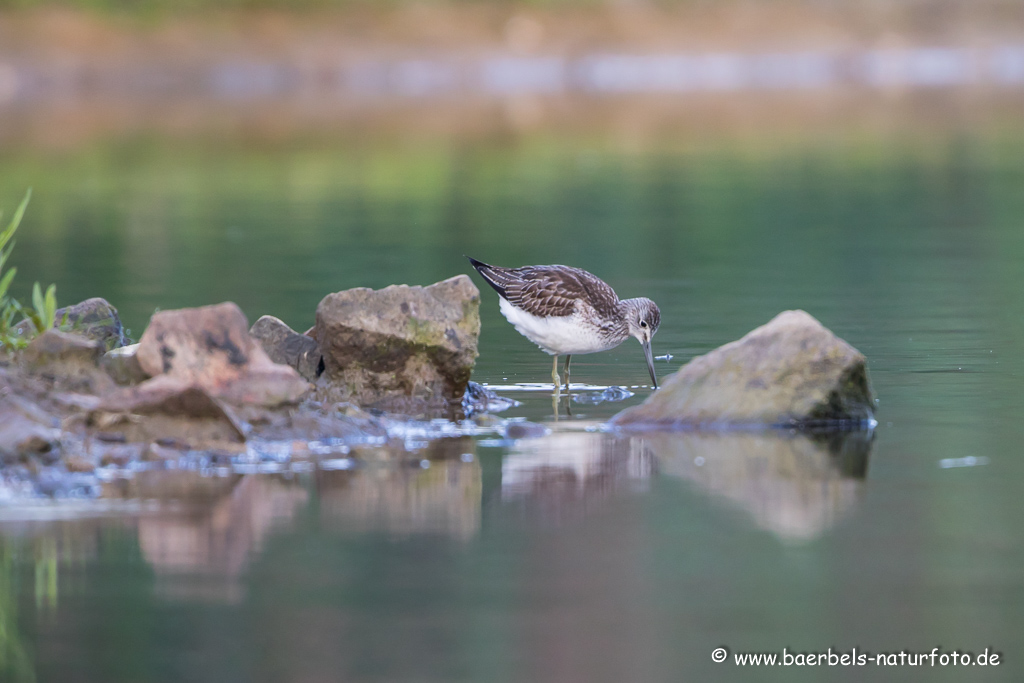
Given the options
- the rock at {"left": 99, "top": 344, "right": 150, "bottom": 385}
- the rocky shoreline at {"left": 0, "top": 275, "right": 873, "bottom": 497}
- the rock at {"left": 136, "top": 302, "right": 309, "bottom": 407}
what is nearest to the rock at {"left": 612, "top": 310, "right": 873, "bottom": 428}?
the rocky shoreline at {"left": 0, "top": 275, "right": 873, "bottom": 497}

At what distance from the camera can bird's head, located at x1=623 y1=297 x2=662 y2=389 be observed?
10.1 meters

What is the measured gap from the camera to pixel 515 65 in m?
57.6

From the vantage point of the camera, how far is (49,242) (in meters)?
19.0

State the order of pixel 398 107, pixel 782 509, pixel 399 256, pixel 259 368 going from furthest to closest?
pixel 398 107 → pixel 399 256 → pixel 259 368 → pixel 782 509

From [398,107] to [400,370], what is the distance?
39.5 m

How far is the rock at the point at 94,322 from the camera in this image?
9.83m

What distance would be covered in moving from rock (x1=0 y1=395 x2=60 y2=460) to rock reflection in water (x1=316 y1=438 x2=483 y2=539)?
1.20 metres

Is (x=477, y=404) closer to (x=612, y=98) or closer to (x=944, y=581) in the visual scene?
(x=944, y=581)

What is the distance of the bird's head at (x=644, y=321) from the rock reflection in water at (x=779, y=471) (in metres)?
1.51

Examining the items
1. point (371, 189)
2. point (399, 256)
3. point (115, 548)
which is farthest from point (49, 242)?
point (115, 548)

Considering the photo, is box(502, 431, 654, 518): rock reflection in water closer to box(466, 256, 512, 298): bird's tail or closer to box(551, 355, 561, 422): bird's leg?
box(551, 355, 561, 422): bird's leg

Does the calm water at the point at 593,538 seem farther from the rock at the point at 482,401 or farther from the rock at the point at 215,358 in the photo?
the rock at the point at 215,358

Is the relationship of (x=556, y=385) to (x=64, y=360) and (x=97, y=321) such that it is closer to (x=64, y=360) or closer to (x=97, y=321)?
(x=97, y=321)

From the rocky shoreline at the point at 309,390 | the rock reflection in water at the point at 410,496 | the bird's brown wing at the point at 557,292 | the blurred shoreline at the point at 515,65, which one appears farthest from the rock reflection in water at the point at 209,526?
the blurred shoreline at the point at 515,65
